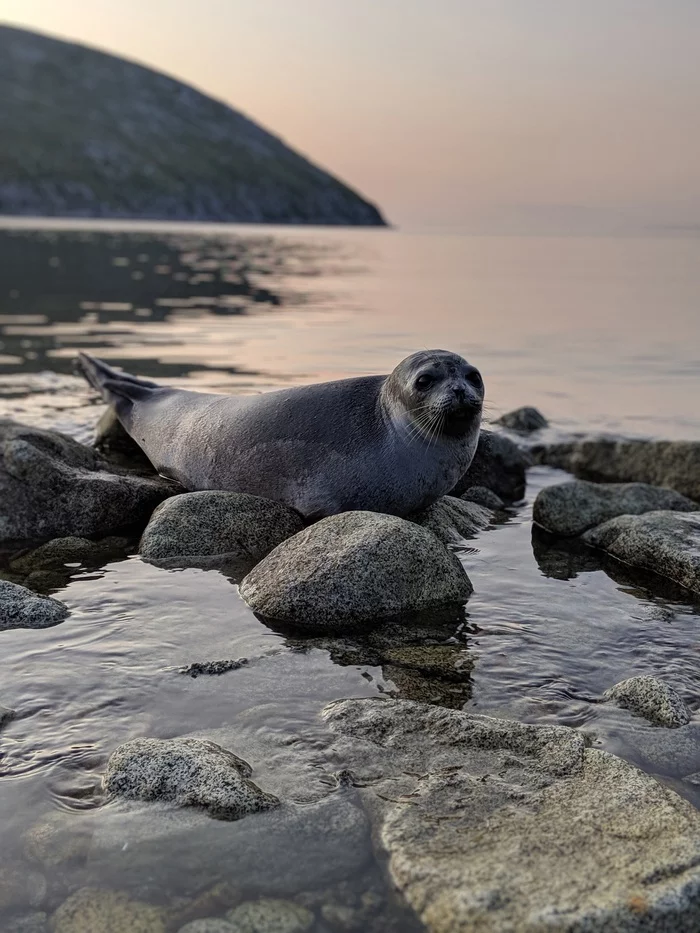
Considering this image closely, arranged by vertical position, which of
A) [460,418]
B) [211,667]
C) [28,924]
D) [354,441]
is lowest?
[28,924]

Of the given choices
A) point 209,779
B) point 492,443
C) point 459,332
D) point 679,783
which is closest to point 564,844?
point 679,783

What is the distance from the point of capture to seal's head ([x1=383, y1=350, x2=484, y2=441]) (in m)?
7.48

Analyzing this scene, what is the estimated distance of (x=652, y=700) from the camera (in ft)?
17.3

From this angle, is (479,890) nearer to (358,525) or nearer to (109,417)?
(358,525)

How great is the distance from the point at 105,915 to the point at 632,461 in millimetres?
8817

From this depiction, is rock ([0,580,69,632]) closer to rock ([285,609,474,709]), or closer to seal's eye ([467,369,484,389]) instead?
rock ([285,609,474,709])

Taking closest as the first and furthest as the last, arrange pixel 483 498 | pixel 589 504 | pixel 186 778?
pixel 186 778, pixel 589 504, pixel 483 498

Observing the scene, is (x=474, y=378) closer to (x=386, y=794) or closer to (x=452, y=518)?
(x=452, y=518)

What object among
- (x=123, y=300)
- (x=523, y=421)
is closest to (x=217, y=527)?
(x=523, y=421)

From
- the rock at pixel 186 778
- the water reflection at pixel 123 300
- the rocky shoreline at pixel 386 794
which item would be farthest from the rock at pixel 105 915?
the water reflection at pixel 123 300

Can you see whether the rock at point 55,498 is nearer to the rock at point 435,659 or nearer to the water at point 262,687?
the water at point 262,687

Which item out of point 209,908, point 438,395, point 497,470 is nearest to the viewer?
point 209,908

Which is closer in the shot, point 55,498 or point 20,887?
point 20,887

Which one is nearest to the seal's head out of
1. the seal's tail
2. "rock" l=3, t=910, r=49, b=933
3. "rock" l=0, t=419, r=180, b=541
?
"rock" l=0, t=419, r=180, b=541
